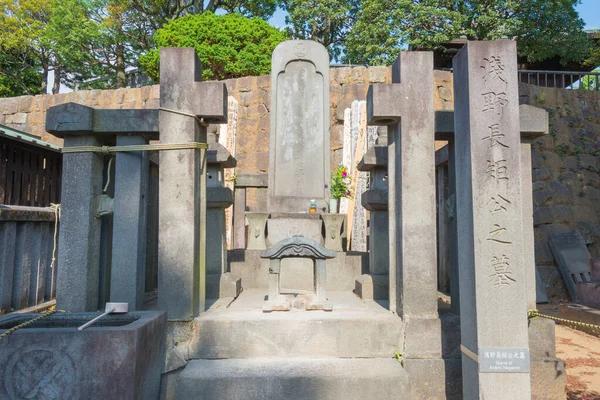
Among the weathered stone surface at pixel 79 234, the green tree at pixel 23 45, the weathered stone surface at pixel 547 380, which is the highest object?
the green tree at pixel 23 45

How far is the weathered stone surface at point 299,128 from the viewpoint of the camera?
6910mm

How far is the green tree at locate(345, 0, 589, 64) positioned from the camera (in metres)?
14.8

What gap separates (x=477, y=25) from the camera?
15.2m

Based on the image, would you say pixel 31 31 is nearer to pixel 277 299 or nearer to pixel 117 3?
pixel 117 3

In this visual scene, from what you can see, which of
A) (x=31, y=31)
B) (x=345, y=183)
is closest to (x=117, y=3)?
(x=31, y=31)

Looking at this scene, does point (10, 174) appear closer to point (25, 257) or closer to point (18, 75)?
point (25, 257)

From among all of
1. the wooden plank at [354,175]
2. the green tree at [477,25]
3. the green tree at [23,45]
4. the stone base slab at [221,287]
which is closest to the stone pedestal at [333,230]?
the stone base slab at [221,287]

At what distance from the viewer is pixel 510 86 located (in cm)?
277

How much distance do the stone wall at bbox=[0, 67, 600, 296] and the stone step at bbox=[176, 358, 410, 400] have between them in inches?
310

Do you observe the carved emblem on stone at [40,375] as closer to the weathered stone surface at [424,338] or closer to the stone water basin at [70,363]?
the stone water basin at [70,363]

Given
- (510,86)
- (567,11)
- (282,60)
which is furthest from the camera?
(567,11)

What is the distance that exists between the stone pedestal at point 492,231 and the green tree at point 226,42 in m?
13.4

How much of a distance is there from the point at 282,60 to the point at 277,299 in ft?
16.3

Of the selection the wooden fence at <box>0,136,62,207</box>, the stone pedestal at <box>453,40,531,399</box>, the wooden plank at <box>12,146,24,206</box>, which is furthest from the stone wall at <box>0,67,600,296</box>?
the stone pedestal at <box>453,40,531,399</box>
